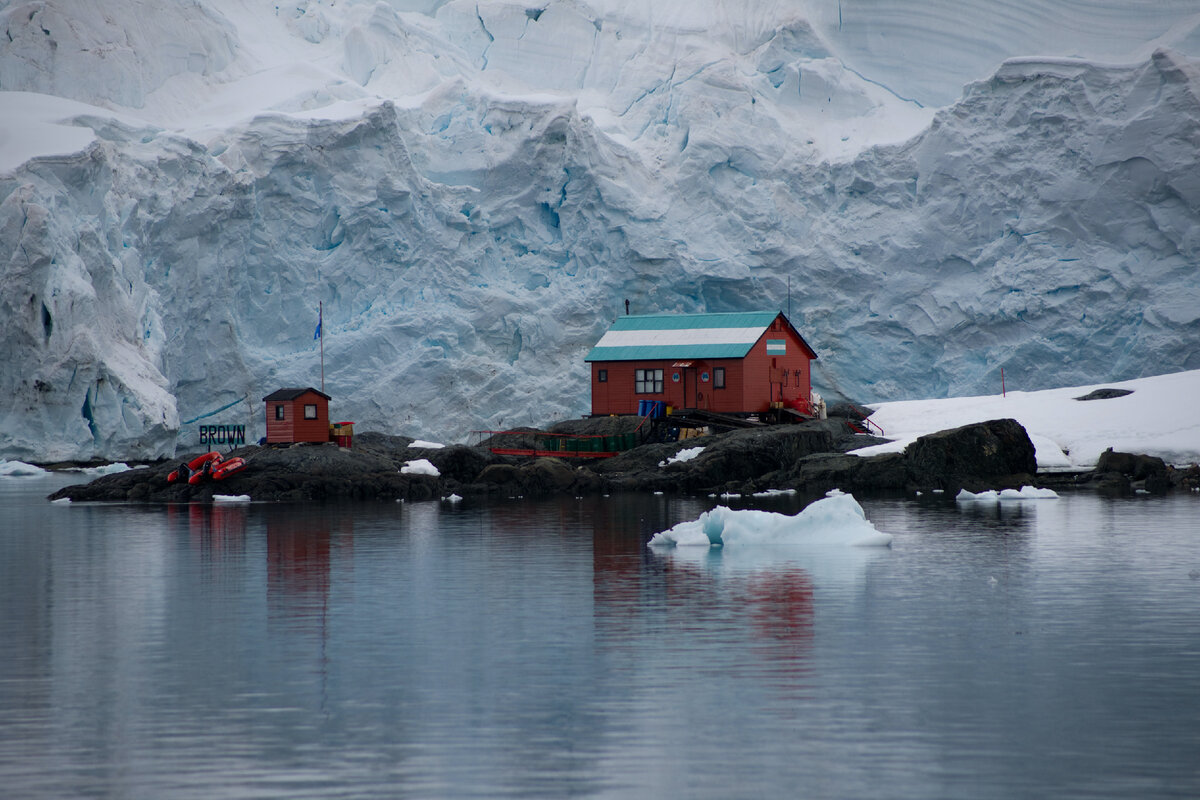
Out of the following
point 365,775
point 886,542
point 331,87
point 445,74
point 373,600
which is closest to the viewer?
point 365,775

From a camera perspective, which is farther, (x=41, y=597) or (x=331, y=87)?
(x=331, y=87)

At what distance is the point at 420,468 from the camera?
89.6ft

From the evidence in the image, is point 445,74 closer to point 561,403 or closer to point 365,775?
point 561,403

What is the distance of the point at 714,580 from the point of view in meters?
12.3

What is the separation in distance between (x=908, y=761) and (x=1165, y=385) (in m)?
25.4

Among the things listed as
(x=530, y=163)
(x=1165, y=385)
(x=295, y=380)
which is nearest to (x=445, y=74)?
(x=530, y=163)

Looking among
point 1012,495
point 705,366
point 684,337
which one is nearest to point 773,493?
point 1012,495

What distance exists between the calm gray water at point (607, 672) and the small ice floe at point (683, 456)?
40.1 ft

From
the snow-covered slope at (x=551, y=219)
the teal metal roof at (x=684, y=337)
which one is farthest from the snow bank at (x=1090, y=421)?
the snow-covered slope at (x=551, y=219)

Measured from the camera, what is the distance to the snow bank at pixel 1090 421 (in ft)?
86.3

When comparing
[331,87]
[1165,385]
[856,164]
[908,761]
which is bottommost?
[908,761]

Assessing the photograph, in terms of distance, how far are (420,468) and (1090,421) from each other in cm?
1451

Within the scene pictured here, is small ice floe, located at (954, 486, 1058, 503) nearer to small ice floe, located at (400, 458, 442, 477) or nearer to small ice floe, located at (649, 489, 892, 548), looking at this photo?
small ice floe, located at (649, 489, 892, 548)

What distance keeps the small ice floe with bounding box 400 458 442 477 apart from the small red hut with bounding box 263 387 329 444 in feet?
8.09
